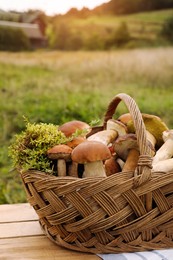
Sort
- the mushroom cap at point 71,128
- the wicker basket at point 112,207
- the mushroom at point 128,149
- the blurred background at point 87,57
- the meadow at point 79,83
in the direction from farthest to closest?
the blurred background at point 87,57, the meadow at point 79,83, the mushroom cap at point 71,128, the mushroom at point 128,149, the wicker basket at point 112,207

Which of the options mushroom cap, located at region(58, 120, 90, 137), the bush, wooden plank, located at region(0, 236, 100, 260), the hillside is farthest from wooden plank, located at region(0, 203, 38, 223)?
the hillside

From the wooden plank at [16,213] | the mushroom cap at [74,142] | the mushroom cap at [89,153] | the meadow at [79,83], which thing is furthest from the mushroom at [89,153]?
the meadow at [79,83]

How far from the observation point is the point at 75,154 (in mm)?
1010

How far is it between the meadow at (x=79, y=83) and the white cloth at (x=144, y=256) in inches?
83.3

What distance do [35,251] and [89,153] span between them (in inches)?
10.7

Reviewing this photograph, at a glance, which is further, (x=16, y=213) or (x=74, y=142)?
(x=16, y=213)

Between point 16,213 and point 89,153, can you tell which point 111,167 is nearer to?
point 89,153

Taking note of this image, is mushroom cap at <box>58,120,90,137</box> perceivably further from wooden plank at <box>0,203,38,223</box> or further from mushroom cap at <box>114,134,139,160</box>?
wooden plank at <box>0,203,38,223</box>

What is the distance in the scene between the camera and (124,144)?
43.5 inches

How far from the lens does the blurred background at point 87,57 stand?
344 cm

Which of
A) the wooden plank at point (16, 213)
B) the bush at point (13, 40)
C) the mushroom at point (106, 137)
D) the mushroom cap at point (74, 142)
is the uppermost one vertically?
the bush at point (13, 40)

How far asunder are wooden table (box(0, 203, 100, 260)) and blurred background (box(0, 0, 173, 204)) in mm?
1975

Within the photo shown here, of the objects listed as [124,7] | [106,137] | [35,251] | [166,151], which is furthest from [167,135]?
[124,7]

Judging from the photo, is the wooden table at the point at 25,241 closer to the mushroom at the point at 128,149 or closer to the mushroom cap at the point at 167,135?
the mushroom at the point at 128,149
